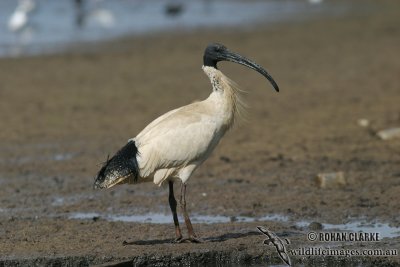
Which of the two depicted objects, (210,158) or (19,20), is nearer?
(210,158)

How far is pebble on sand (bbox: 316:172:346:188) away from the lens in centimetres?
983

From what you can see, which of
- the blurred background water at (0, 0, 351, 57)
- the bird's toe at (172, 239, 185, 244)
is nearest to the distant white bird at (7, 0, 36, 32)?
the blurred background water at (0, 0, 351, 57)

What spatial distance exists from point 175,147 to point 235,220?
1.35 meters

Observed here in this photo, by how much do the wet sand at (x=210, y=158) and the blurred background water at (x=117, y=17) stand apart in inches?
107

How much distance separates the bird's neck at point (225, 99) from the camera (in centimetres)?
792

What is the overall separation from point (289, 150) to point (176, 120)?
4123 mm

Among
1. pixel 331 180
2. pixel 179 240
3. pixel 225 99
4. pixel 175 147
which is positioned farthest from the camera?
pixel 331 180

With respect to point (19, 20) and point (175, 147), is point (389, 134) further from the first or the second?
point (19, 20)

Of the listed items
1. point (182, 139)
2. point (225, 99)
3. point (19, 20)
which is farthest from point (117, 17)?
point (182, 139)

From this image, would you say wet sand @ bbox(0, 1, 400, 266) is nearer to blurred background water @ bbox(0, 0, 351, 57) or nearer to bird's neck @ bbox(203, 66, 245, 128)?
bird's neck @ bbox(203, 66, 245, 128)

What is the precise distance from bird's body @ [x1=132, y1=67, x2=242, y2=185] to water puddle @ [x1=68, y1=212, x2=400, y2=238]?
106 cm

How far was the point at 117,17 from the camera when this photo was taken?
29969mm

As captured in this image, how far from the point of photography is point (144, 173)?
25.3ft

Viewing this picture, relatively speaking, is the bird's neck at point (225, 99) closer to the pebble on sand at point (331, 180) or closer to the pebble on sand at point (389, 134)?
the pebble on sand at point (331, 180)
